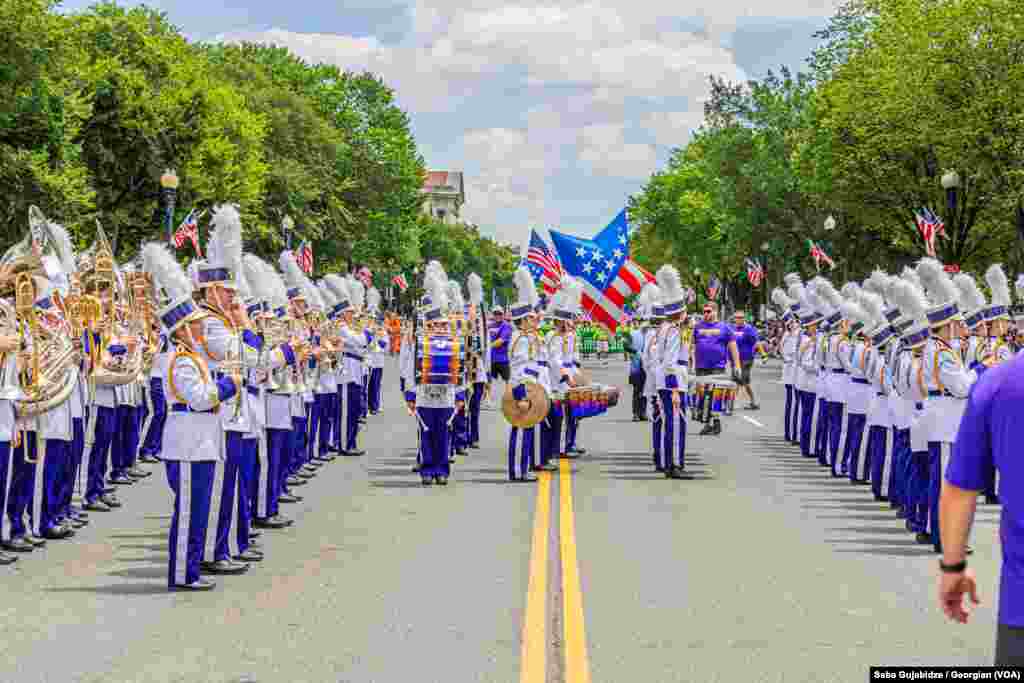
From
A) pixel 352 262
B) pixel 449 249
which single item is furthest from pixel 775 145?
pixel 449 249

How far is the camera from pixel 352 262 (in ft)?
257

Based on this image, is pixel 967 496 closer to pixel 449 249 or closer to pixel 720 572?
pixel 720 572

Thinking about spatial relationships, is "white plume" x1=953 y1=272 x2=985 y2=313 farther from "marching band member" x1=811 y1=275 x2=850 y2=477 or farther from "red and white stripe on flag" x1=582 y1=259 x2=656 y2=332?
"red and white stripe on flag" x1=582 y1=259 x2=656 y2=332

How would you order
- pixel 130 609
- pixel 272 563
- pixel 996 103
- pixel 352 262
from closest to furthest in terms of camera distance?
pixel 130 609 < pixel 272 563 < pixel 996 103 < pixel 352 262

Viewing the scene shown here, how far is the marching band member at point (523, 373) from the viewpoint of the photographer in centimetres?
1712

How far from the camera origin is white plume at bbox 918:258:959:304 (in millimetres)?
12289

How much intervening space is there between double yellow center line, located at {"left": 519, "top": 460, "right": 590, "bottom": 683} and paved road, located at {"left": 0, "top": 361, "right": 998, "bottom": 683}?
0.03 metres

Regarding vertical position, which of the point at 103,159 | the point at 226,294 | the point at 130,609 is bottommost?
the point at 130,609

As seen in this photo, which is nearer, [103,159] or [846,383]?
[846,383]

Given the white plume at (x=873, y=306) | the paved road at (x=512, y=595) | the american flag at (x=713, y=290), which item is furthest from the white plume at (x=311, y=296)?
the american flag at (x=713, y=290)

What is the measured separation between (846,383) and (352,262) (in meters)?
61.2

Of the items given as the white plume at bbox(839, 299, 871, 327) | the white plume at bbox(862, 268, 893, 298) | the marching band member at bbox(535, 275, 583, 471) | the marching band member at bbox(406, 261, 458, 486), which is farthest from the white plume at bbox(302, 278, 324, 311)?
the white plume at bbox(862, 268, 893, 298)

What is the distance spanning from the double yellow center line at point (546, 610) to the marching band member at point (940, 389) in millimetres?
2744

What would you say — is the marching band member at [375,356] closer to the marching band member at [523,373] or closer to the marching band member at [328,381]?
the marching band member at [328,381]
